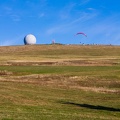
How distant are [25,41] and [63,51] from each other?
1205 inches

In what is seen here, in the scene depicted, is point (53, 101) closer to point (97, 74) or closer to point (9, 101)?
point (9, 101)

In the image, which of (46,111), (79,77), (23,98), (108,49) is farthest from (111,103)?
(108,49)

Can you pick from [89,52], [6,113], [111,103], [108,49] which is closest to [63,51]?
[89,52]

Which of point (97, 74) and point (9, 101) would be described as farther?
point (97, 74)

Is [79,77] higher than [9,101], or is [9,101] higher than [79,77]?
[79,77]

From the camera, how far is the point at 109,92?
1489 inches

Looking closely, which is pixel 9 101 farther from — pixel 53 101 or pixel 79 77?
pixel 79 77

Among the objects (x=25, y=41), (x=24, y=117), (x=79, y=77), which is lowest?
(x=24, y=117)

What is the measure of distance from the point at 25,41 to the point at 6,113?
14645cm

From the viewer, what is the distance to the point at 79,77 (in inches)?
2101

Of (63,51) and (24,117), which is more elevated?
(63,51)

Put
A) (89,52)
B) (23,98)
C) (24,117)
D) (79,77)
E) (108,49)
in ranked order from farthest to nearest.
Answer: (108,49) → (89,52) → (79,77) → (23,98) → (24,117)

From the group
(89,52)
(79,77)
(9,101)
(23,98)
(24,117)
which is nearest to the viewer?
(24,117)

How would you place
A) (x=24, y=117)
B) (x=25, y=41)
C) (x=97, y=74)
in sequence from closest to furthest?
(x=24, y=117) → (x=97, y=74) → (x=25, y=41)
